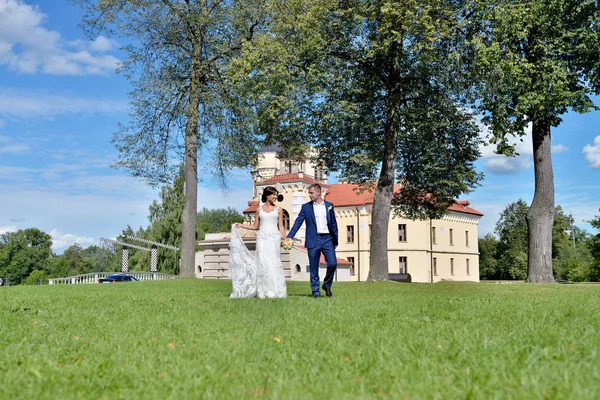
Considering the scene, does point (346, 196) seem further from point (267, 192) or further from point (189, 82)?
point (267, 192)

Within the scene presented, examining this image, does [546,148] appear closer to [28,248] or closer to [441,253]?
[441,253]

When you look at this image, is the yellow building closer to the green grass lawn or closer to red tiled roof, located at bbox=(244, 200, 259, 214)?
red tiled roof, located at bbox=(244, 200, 259, 214)

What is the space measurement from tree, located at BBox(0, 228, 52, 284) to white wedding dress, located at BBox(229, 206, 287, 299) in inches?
3488

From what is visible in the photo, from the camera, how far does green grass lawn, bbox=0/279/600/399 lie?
354 centimetres

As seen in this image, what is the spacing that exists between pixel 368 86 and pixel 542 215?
8.66m

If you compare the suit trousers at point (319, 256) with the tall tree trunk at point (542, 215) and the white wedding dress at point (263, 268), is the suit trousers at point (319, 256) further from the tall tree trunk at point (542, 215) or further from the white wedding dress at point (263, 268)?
the tall tree trunk at point (542, 215)

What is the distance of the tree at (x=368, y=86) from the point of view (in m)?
21.7

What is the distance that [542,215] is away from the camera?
22.1m

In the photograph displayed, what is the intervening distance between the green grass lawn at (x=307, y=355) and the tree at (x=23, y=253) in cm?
9150

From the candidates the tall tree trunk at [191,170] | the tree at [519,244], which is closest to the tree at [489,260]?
the tree at [519,244]

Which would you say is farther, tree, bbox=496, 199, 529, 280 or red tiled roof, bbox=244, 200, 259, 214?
tree, bbox=496, 199, 529, 280

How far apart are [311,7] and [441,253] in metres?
49.9

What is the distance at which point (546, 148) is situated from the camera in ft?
73.8

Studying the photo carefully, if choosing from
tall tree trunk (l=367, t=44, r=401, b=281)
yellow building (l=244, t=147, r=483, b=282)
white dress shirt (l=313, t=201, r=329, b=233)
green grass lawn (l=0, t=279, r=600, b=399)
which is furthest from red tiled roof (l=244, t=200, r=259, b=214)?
green grass lawn (l=0, t=279, r=600, b=399)
